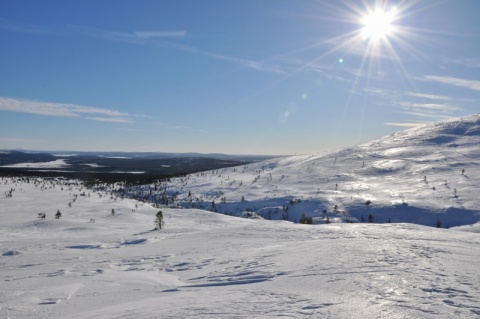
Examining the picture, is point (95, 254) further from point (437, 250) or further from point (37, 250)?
point (437, 250)

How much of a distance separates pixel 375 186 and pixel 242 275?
19991 millimetres

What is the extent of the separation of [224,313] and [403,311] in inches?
74.4

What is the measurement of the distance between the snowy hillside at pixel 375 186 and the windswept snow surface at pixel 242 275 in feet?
29.9

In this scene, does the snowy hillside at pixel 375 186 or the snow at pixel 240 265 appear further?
the snowy hillside at pixel 375 186

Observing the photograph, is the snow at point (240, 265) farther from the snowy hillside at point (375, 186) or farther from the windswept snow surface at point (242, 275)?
the snowy hillside at point (375, 186)

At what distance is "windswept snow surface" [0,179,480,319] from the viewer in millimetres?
3986

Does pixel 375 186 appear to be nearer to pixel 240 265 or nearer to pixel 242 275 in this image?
pixel 240 265

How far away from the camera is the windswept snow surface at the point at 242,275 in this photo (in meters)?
3.99

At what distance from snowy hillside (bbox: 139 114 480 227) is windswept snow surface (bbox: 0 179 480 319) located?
9123 millimetres

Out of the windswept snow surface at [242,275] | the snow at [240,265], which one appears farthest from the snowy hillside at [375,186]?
the windswept snow surface at [242,275]

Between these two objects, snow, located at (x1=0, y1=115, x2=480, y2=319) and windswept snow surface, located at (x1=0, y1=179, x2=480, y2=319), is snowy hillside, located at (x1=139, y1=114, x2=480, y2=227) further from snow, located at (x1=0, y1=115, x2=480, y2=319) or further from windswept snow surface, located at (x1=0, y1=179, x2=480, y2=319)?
windswept snow surface, located at (x1=0, y1=179, x2=480, y2=319)

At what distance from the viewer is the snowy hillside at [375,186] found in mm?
18266

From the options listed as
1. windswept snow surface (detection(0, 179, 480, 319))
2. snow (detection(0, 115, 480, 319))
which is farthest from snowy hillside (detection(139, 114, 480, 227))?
windswept snow surface (detection(0, 179, 480, 319))

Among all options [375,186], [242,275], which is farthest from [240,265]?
[375,186]
